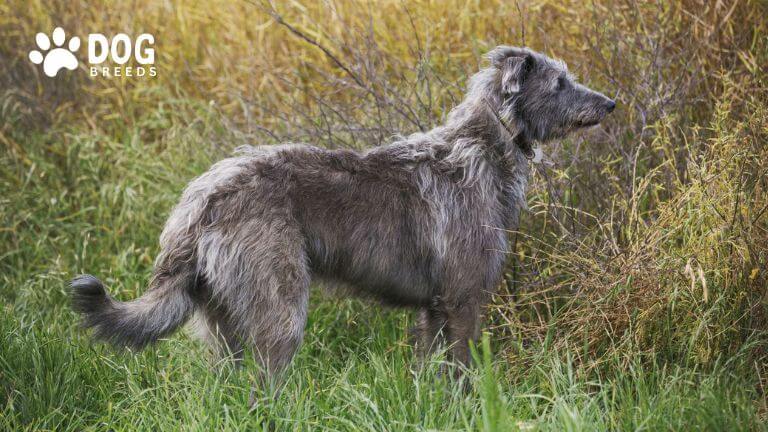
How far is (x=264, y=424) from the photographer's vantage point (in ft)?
11.2

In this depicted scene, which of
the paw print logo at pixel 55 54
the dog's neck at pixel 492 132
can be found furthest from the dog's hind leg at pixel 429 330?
the paw print logo at pixel 55 54

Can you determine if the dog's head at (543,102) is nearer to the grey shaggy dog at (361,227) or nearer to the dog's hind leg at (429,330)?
the grey shaggy dog at (361,227)

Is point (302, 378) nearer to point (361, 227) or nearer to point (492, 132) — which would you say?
point (361, 227)

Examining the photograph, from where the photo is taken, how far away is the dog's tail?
355cm

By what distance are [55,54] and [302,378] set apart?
201 inches

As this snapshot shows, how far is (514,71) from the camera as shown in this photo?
440 cm

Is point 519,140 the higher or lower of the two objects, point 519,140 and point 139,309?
the higher

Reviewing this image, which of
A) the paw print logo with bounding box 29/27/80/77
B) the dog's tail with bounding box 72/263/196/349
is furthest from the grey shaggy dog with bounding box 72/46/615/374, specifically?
the paw print logo with bounding box 29/27/80/77

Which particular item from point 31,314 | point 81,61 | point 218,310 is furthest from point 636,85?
point 81,61

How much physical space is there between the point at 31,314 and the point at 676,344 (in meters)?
3.49

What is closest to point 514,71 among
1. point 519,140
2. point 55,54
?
point 519,140

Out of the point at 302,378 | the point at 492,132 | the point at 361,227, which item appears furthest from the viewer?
the point at 492,132

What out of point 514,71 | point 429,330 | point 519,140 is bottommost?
point 429,330

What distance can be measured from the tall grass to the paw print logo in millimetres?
102
